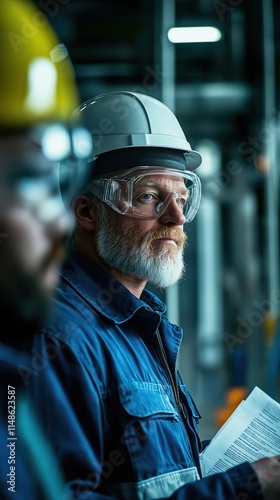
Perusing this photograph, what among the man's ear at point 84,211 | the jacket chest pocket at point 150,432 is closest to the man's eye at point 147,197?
the man's ear at point 84,211

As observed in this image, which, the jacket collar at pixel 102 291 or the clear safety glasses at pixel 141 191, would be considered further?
the clear safety glasses at pixel 141 191

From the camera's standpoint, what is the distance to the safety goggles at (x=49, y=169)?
3.57ft

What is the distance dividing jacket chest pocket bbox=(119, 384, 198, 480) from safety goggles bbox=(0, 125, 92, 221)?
38 cm

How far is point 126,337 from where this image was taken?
53.0 inches

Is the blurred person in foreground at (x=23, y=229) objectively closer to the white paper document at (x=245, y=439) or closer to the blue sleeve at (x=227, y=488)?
the blue sleeve at (x=227, y=488)

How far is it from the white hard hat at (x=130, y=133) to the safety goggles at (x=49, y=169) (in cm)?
4

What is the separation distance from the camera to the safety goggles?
1.09 meters

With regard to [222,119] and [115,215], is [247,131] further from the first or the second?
[115,215]

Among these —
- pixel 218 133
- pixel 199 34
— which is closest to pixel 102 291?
pixel 199 34

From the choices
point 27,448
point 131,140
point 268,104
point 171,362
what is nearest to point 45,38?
point 131,140

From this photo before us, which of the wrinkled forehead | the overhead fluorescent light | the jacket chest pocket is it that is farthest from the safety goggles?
the overhead fluorescent light

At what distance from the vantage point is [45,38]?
155 cm

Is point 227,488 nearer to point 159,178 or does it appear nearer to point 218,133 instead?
point 159,178

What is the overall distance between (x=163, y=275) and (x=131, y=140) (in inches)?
12.5
